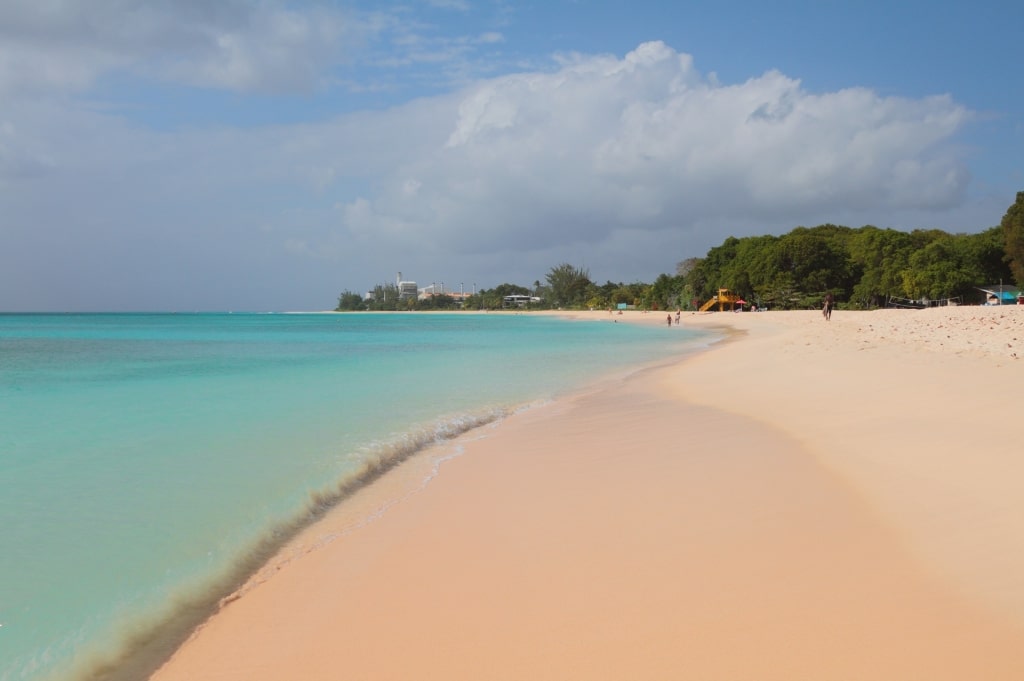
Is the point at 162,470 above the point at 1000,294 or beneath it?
beneath

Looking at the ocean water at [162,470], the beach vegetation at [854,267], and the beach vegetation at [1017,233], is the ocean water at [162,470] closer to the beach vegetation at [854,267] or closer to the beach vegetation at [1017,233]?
the beach vegetation at [1017,233]

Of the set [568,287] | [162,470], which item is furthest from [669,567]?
[568,287]

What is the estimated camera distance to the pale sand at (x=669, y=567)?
289 cm

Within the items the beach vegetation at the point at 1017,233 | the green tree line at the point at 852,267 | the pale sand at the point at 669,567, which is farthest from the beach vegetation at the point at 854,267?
the pale sand at the point at 669,567

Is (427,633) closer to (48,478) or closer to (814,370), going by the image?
(48,478)

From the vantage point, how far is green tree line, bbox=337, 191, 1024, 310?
196 feet

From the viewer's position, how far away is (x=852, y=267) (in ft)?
249

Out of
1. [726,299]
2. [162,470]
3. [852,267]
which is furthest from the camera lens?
[726,299]

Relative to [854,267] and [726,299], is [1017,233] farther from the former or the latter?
[726,299]

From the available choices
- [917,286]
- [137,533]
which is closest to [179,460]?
[137,533]

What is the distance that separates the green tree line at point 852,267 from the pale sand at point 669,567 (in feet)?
185

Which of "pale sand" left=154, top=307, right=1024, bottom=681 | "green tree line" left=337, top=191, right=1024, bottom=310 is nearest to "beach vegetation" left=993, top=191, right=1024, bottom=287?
"green tree line" left=337, top=191, right=1024, bottom=310

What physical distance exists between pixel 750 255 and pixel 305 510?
8220cm

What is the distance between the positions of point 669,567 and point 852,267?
82104 mm
